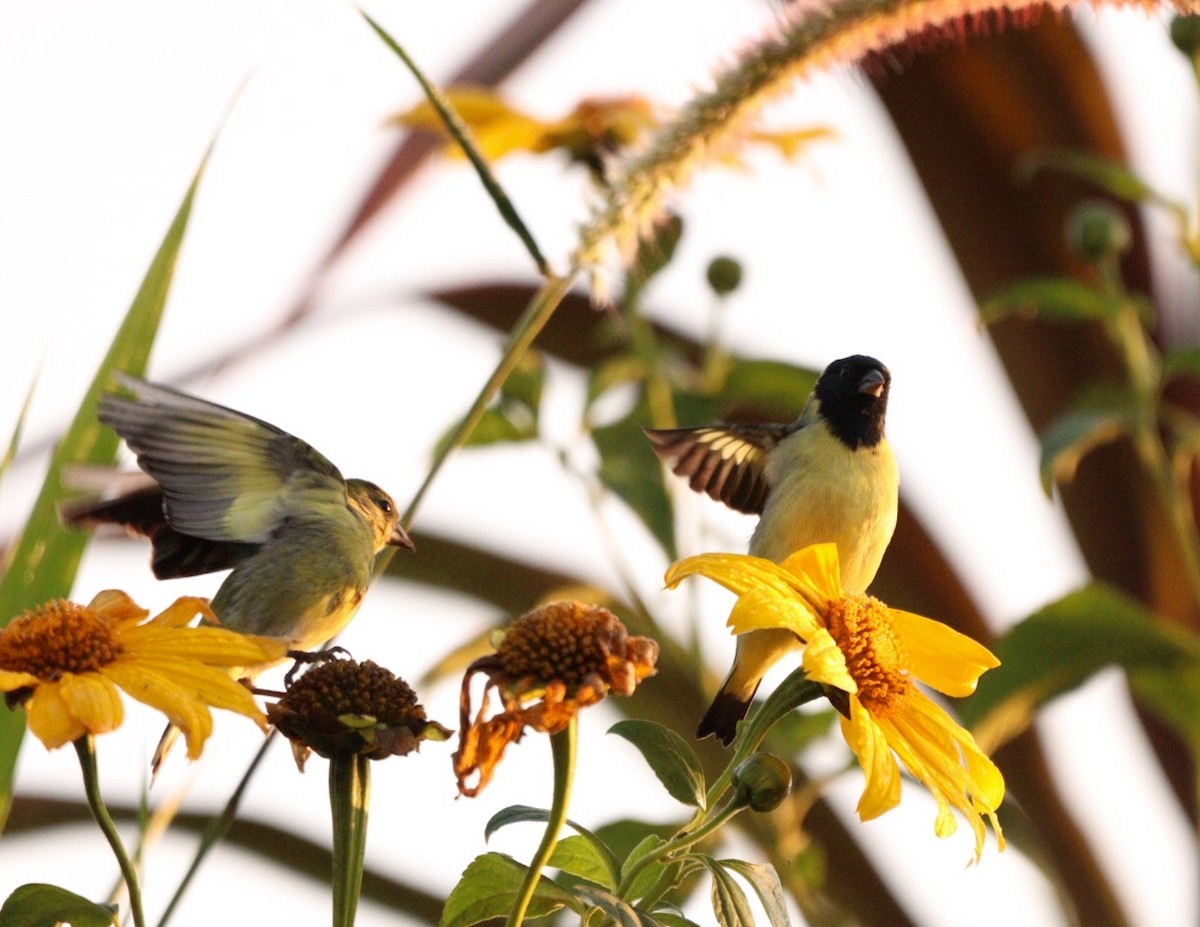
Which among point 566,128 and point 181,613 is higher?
point 566,128

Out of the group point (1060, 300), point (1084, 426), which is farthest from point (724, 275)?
point (1084, 426)

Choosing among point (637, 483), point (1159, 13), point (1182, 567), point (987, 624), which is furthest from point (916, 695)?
point (1182, 567)

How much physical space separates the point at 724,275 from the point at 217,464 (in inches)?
37.4

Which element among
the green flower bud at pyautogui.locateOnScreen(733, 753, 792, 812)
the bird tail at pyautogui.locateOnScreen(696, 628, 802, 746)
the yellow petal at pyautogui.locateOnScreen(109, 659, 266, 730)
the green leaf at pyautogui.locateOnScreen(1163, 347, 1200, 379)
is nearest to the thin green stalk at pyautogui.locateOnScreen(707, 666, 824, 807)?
the green flower bud at pyautogui.locateOnScreen(733, 753, 792, 812)

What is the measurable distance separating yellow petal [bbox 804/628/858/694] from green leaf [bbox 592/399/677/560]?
88 centimetres

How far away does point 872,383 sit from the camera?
53.5 inches

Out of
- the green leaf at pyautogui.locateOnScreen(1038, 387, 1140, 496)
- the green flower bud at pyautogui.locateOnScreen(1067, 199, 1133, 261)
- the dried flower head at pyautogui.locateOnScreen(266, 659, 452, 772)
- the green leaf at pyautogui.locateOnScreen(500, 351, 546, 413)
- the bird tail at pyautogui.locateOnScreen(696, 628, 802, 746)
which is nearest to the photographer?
the dried flower head at pyautogui.locateOnScreen(266, 659, 452, 772)

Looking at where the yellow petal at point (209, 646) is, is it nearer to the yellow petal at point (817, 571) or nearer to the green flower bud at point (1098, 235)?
the yellow petal at point (817, 571)

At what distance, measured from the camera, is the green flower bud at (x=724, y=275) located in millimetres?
1875

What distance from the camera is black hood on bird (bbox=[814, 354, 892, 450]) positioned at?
4.57 feet

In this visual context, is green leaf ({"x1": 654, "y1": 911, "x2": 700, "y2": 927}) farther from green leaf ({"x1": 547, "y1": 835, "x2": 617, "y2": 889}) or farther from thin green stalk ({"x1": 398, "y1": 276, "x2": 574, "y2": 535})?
thin green stalk ({"x1": 398, "y1": 276, "x2": 574, "y2": 535})

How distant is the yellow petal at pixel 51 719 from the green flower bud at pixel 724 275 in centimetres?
130

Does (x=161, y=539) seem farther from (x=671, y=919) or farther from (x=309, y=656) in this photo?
(x=671, y=919)

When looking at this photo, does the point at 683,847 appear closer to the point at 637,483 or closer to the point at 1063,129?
the point at 637,483
